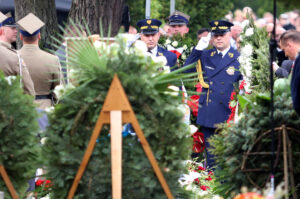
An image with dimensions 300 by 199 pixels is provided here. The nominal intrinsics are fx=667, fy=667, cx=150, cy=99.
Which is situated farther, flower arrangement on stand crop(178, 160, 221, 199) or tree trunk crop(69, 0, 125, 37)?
tree trunk crop(69, 0, 125, 37)

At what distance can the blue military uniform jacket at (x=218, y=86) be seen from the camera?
30.1 ft

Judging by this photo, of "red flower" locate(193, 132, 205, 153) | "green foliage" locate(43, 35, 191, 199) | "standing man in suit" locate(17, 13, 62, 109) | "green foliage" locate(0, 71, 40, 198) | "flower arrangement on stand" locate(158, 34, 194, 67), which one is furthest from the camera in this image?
"flower arrangement on stand" locate(158, 34, 194, 67)

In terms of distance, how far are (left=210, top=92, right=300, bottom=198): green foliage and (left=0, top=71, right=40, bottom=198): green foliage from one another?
1682 mm

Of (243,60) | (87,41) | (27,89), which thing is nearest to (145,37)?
(243,60)

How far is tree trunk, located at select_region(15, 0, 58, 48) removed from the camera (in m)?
11.5

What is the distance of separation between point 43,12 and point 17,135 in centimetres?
627

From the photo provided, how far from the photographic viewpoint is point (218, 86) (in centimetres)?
925

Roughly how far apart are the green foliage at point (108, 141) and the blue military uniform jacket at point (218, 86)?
398cm

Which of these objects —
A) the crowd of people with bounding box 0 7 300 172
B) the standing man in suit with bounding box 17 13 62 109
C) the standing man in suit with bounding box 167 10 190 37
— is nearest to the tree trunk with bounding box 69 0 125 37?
the crowd of people with bounding box 0 7 300 172

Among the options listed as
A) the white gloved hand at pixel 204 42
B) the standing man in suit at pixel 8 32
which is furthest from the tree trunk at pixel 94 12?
the white gloved hand at pixel 204 42

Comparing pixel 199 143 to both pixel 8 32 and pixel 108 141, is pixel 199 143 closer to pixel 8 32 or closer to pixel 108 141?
pixel 8 32

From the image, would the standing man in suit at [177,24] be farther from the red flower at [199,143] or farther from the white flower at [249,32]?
the white flower at [249,32]

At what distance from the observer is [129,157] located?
17.0 feet

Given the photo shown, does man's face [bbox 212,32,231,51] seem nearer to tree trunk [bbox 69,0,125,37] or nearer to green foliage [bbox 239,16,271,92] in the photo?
green foliage [bbox 239,16,271,92]
